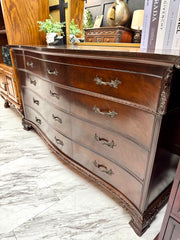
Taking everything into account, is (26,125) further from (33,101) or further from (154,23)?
(154,23)

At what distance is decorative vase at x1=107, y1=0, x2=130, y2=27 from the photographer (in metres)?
0.95

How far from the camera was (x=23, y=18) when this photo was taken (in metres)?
1.59

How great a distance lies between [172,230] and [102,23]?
4.03 feet

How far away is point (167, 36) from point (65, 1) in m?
1.15

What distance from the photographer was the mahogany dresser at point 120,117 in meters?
0.60

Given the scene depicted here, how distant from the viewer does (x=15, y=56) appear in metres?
1.54

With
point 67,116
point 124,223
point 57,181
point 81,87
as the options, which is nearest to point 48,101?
point 67,116

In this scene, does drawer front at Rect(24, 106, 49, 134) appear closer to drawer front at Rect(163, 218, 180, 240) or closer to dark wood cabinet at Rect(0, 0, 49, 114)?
dark wood cabinet at Rect(0, 0, 49, 114)

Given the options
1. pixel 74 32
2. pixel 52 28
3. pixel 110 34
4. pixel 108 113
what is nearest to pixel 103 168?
pixel 108 113

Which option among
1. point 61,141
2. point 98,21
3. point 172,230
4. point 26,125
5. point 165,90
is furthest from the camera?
point 26,125

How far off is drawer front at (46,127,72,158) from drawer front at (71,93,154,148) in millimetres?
310

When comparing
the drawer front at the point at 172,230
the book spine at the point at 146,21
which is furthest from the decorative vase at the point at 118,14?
the drawer front at the point at 172,230

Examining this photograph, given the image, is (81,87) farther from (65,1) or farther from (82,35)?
(65,1)

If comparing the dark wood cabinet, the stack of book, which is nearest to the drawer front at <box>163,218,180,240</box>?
the stack of book
